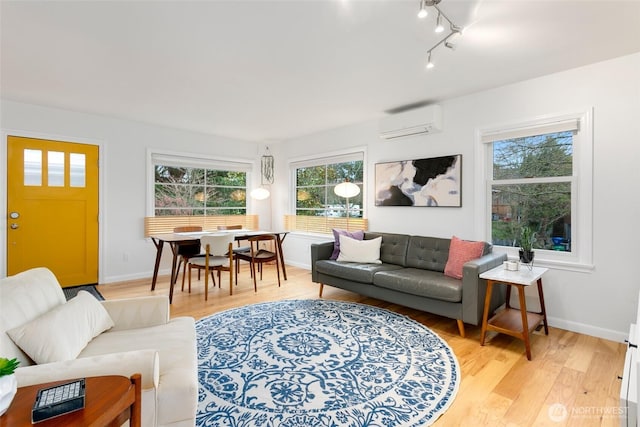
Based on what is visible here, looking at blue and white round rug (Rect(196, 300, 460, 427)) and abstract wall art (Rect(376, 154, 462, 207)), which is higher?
abstract wall art (Rect(376, 154, 462, 207))

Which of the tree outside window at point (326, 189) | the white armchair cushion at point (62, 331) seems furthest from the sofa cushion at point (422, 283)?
the white armchair cushion at point (62, 331)

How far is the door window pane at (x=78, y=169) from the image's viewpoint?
14.0ft

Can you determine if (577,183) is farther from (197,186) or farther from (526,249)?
(197,186)

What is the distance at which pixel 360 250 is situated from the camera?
3891 millimetres

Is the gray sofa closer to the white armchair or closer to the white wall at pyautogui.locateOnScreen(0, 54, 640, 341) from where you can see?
the white wall at pyautogui.locateOnScreen(0, 54, 640, 341)

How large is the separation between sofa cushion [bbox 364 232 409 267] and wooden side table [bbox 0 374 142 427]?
311 centimetres

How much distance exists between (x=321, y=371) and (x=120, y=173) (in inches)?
166

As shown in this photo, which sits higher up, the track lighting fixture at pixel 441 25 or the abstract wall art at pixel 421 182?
the track lighting fixture at pixel 441 25

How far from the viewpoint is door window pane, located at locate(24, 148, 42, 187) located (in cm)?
395

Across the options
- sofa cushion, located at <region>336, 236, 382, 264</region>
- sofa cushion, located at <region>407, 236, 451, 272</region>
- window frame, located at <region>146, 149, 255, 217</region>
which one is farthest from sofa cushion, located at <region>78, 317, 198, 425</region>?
window frame, located at <region>146, 149, 255, 217</region>

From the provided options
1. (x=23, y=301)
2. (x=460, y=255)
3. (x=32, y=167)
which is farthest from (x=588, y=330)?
(x=32, y=167)

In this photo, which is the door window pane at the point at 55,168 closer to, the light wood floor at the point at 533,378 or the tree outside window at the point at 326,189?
the light wood floor at the point at 533,378

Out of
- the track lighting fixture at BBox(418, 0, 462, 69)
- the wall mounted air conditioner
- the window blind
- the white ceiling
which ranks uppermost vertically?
the white ceiling

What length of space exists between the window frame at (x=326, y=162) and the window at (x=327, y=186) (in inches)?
0.6
